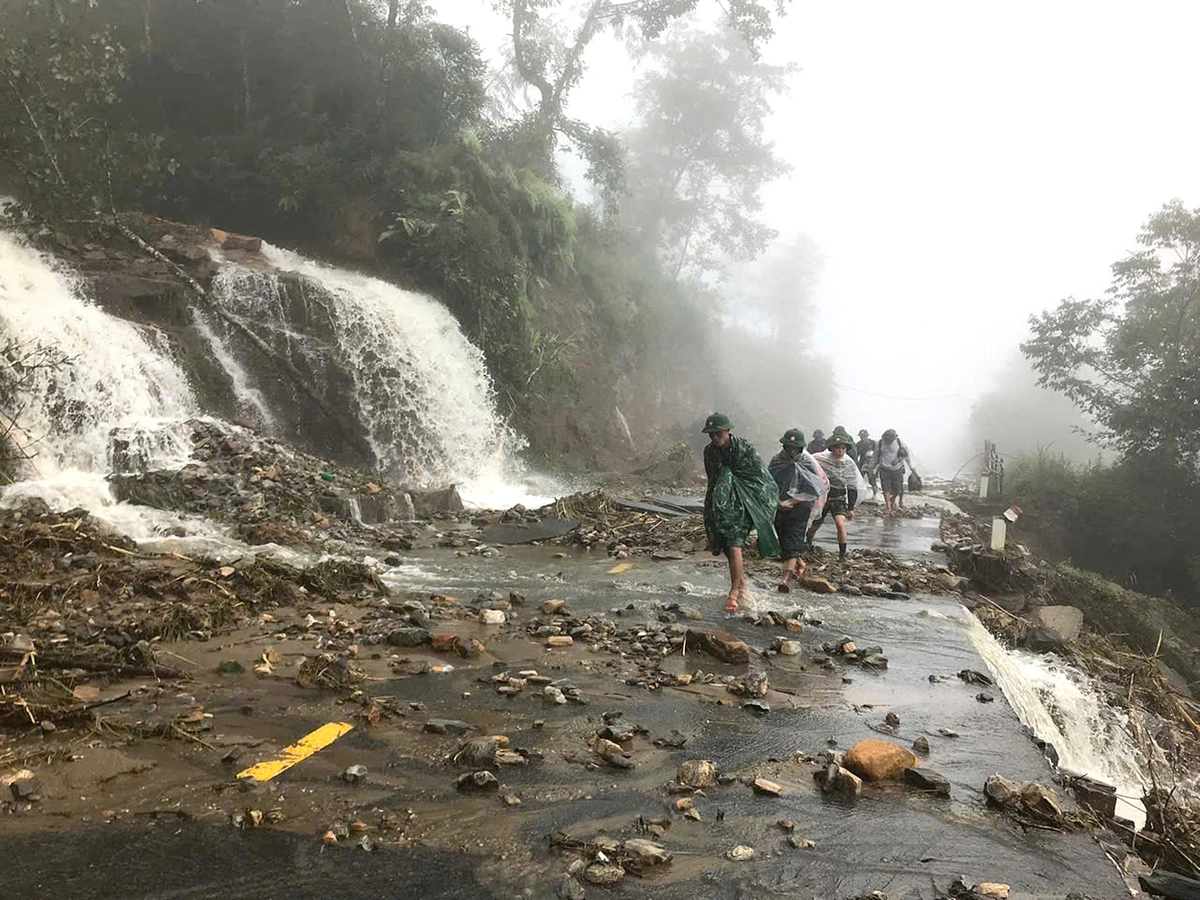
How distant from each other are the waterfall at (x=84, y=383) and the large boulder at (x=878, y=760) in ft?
29.9

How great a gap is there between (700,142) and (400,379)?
29.2 m

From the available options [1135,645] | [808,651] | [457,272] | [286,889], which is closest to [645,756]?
[286,889]

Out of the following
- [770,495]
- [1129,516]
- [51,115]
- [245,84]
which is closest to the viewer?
[770,495]

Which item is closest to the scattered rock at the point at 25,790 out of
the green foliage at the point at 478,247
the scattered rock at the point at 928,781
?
the scattered rock at the point at 928,781

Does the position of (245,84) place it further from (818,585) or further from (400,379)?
(818,585)

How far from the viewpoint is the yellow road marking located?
3172mm

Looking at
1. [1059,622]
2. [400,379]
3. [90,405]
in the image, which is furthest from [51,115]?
[1059,622]

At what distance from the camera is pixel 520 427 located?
62.3 feet

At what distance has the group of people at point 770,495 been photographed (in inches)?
274

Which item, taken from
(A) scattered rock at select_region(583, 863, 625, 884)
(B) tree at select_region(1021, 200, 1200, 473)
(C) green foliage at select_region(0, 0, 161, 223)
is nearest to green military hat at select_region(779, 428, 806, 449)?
(A) scattered rock at select_region(583, 863, 625, 884)

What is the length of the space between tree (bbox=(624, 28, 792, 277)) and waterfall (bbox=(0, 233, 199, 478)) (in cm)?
2970

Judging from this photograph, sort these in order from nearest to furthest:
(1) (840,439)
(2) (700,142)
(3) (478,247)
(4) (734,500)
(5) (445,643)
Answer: (5) (445,643) → (4) (734,500) → (1) (840,439) → (3) (478,247) → (2) (700,142)

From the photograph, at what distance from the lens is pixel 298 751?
134 inches

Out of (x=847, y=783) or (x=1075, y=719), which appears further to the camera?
(x=1075, y=719)
